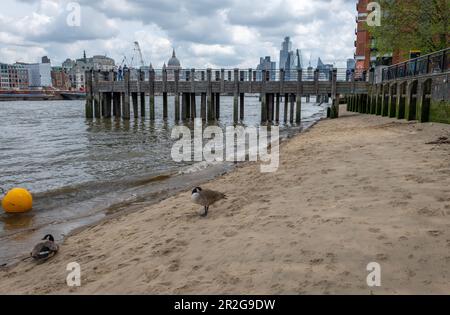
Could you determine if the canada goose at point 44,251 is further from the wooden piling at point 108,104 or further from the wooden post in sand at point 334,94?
the wooden piling at point 108,104

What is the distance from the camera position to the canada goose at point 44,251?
6523mm

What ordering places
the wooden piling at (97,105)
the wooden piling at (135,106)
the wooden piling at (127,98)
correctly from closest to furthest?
1. the wooden piling at (127,98)
2. the wooden piling at (135,106)
3. the wooden piling at (97,105)

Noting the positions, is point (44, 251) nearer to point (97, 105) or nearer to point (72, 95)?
point (97, 105)

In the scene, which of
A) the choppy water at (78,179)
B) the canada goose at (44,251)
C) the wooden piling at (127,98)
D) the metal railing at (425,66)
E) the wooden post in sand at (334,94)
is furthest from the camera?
the wooden piling at (127,98)

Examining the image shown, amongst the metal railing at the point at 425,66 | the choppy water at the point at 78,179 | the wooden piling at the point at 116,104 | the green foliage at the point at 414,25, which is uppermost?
the green foliage at the point at 414,25

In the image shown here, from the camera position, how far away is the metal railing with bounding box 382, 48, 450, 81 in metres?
17.3

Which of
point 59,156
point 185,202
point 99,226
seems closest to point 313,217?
point 185,202

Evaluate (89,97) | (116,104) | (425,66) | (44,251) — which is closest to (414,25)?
(425,66)

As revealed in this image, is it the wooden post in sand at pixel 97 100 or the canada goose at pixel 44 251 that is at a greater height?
the wooden post in sand at pixel 97 100

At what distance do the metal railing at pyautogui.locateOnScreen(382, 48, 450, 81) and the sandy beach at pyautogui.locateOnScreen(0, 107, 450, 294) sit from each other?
10094mm

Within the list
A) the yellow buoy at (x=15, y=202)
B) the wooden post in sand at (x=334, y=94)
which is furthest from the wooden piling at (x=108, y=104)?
the yellow buoy at (x=15, y=202)

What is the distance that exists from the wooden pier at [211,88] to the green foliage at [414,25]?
7.70 meters

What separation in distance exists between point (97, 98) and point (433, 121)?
3814 cm

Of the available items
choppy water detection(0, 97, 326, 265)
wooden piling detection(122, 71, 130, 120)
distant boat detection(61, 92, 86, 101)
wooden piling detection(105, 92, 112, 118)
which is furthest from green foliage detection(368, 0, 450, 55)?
distant boat detection(61, 92, 86, 101)
